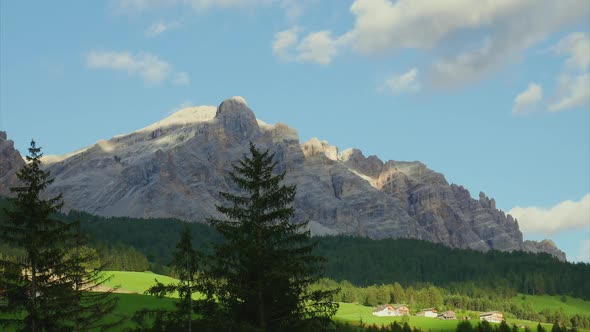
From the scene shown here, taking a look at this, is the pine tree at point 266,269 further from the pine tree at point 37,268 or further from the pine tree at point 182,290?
the pine tree at point 37,268

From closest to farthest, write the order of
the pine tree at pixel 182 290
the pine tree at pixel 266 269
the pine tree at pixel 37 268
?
the pine tree at pixel 37 268 < the pine tree at pixel 182 290 < the pine tree at pixel 266 269

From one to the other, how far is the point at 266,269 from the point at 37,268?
11.5 metres

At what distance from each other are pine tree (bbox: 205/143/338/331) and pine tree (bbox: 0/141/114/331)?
704cm

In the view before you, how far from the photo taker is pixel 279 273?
123ft

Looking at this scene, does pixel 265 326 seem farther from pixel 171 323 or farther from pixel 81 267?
pixel 81 267

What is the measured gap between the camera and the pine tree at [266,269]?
126 feet

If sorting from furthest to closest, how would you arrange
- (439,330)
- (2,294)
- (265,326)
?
(439,330)
(265,326)
(2,294)

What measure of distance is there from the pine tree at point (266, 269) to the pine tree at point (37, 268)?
7.04 meters

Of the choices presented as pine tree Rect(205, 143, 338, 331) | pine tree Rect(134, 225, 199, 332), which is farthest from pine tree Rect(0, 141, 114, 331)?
pine tree Rect(205, 143, 338, 331)

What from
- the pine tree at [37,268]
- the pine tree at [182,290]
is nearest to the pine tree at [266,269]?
the pine tree at [182,290]

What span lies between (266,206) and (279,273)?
14.5 ft

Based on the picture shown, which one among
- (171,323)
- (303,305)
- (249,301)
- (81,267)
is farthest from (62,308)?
(303,305)

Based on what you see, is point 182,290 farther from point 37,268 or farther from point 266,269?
point 37,268

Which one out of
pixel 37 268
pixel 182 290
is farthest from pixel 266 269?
pixel 37 268
